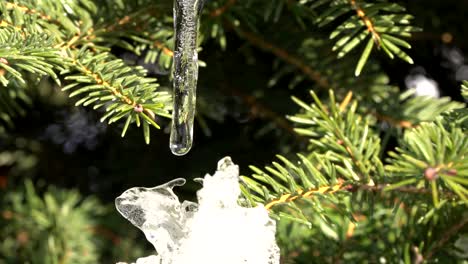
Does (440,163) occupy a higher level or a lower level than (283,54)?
lower

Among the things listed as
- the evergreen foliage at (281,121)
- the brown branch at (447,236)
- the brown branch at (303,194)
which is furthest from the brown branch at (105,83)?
the brown branch at (447,236)

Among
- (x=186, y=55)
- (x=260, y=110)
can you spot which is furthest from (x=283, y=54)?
(x=186, y=55)

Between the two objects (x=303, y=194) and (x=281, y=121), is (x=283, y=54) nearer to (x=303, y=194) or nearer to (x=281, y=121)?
(x=281, y=121)

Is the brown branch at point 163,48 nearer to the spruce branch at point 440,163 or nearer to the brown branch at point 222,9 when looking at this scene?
the brown branch at point 222,9

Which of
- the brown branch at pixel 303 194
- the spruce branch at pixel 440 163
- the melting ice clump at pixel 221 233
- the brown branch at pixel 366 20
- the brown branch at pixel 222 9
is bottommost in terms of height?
the melting ice clump at pixel 221 233

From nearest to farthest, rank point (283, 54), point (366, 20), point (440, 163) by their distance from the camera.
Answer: point (440, 163)
point (366, 20)
point (283, 54)

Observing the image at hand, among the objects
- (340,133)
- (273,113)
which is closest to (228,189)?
(340,133)

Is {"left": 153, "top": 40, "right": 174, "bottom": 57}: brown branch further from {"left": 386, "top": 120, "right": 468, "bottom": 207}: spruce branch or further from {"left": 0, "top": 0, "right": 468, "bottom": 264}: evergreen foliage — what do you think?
{"left": 386, "top": 120, "right": 468, "bottom": 207}: spruce branch

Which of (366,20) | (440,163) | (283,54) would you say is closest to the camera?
(440,163)

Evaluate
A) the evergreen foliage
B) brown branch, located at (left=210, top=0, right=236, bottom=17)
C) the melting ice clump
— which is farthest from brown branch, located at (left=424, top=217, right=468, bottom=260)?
brown branch, located at (left=210, top=0, right=236, bottom=17)
